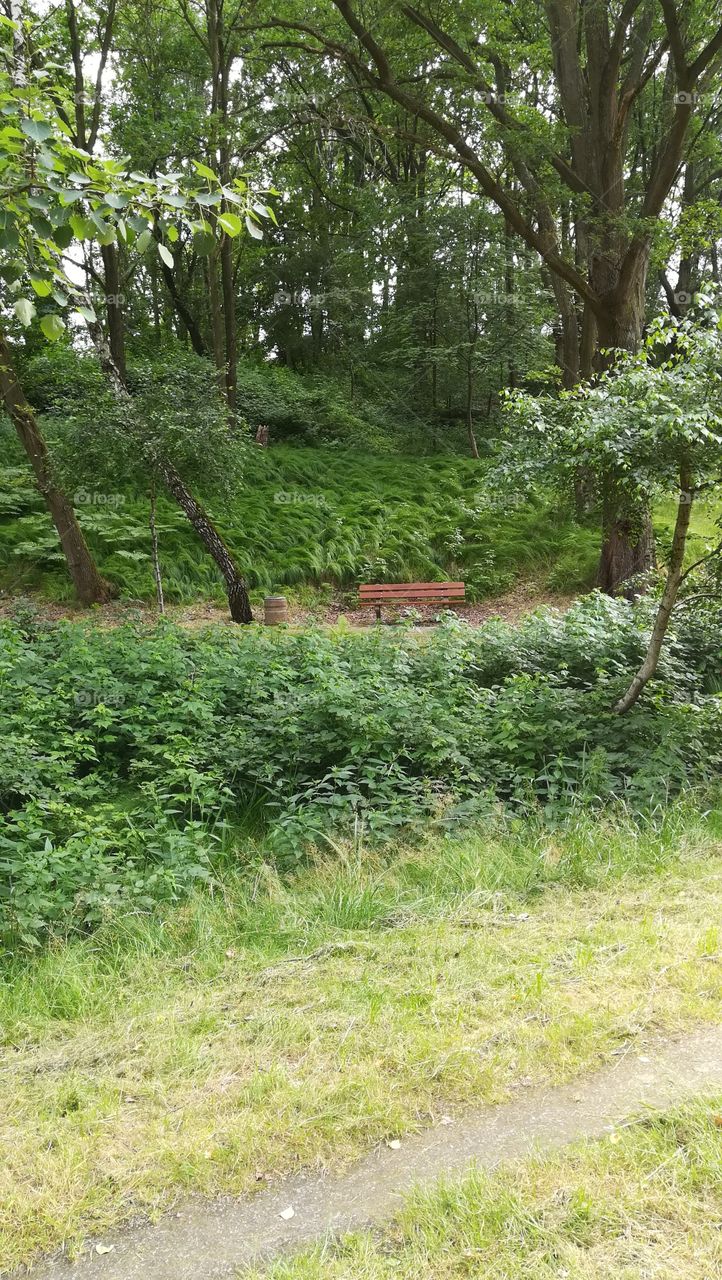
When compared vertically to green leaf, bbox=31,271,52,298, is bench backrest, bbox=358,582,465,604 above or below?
below

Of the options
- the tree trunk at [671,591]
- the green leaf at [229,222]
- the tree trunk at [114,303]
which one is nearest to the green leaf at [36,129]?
the green leaf at [229,222]

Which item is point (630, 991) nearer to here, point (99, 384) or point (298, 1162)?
point (298, 1162)

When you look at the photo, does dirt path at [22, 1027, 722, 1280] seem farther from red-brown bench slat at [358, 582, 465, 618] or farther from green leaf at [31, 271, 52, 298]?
red-brown bench slat at [358, 582, 465, 618]

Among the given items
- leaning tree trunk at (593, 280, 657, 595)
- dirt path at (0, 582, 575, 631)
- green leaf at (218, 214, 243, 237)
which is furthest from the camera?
dirt path at (0, 582, 575, 631)

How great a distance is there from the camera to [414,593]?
40.9 feet

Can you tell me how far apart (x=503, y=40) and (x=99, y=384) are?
7092 mm

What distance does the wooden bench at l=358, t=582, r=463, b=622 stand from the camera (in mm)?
12211

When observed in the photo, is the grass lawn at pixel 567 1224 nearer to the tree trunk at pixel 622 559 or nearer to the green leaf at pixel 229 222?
the green leaf at pixel 229 222

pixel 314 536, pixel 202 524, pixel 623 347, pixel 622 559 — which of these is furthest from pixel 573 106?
pixel 314 536

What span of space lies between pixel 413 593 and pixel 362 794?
7644mm

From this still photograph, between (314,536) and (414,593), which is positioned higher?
(314,536)

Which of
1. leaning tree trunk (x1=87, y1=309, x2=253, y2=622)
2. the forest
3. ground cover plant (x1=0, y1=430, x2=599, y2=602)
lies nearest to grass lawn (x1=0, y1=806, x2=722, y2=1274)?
the forest

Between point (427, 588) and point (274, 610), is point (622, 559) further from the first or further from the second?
point (274, 610)

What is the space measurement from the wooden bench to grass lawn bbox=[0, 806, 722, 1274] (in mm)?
8079
